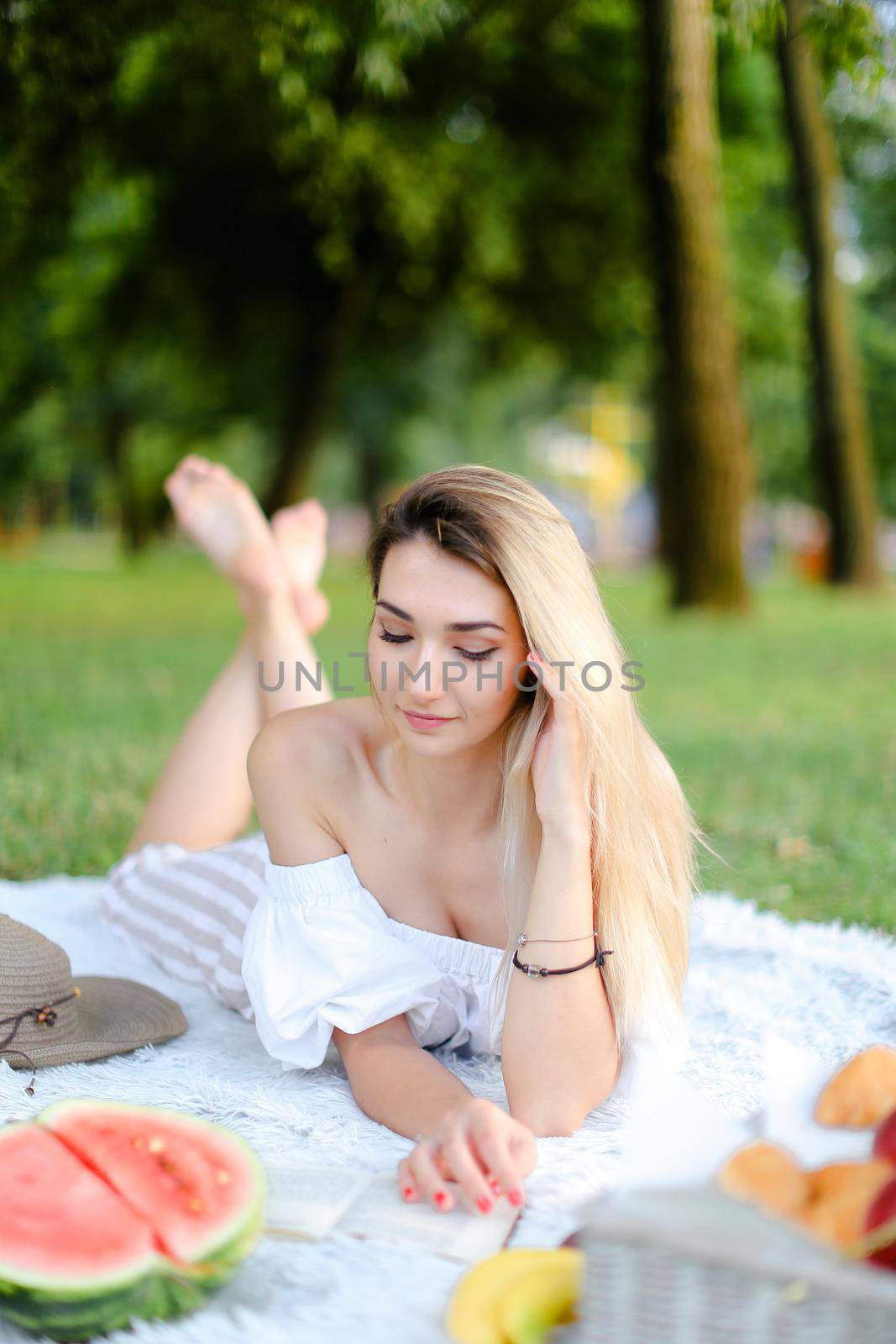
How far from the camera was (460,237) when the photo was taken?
50.0ft

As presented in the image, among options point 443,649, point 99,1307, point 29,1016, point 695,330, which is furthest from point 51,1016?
point 695,330

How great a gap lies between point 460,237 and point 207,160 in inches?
122

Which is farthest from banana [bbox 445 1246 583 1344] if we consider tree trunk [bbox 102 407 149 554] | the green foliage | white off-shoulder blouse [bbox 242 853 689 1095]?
tree trunk [bbox 102 407 149 554]

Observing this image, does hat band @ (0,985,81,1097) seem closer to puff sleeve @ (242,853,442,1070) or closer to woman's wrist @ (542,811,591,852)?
puff sleeve @ (242,853,442,1070)

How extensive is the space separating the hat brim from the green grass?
38.4 inches

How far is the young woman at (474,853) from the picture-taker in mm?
2047

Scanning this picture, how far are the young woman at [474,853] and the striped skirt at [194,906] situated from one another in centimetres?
14

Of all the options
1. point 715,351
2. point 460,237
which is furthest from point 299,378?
point 715,351

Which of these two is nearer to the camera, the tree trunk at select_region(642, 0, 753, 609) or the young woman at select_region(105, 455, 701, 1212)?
the young woman at select_region(105, 455, 701, 1212)

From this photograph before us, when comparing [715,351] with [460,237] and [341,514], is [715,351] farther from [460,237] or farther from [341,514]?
[341,514]

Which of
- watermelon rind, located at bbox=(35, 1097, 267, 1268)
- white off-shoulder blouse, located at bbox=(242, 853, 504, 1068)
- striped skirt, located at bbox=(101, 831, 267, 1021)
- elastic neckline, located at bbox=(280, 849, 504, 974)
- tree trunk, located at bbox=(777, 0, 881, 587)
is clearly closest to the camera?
watermelon rind, located at bbox=(35, 1097, 267, 1268)

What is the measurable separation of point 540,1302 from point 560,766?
0.85 metres

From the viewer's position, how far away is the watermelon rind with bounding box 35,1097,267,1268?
5.08 ft

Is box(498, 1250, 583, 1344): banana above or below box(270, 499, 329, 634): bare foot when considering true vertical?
below
